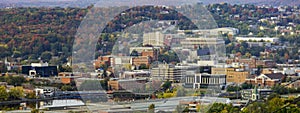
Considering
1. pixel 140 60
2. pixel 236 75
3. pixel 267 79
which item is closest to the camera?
pixel 267 79

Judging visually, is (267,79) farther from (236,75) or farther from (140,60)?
(140,60)

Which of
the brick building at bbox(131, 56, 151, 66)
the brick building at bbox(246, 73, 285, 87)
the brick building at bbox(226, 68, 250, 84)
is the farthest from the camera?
the brick building at bbox(131, 56, 151, 66)

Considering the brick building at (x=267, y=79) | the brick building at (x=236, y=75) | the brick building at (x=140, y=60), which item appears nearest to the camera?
the brick building at (x=267, y=79)

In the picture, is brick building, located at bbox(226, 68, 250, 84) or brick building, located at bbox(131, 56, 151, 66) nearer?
brick building, located at bbox(226, 68, 250, 84)

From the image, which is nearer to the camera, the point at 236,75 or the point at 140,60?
the point at 236,75

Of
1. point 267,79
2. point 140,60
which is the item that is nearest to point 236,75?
point 267,79

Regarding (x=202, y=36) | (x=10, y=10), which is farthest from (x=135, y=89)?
(x=10, y=10)

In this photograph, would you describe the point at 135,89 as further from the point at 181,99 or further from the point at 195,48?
the point at 195,48

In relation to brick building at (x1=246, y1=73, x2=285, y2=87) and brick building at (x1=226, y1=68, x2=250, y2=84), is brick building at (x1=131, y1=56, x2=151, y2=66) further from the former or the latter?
brick building at (x1=246, y1=73, x2=285, y2=87)

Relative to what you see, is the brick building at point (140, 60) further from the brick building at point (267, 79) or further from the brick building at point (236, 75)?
the brick building at point (267, 79)

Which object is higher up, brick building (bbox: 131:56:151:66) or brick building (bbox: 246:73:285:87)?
brick building (bbox: 131:56:151:66)

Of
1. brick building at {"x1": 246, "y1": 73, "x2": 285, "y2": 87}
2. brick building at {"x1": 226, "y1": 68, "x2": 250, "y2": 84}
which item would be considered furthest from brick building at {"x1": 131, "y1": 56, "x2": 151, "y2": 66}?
brick building at {"x1": 246, "y1": 73, "x2": 285, "y2": 87}

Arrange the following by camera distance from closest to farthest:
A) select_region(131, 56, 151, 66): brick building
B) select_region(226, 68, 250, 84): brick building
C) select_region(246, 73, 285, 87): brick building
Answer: select_region(246, 73, 285, 87): brick building → select_region(226, 68, 250, 84): brick building → select_region(131, 56, 151, 66): brick building


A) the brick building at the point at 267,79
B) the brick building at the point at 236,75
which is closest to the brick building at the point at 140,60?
the brick building at the point at 236,75
